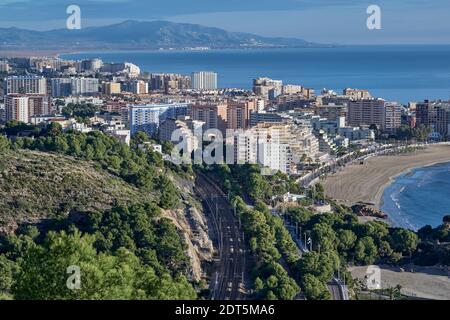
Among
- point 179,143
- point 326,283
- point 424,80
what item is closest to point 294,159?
point 179,143

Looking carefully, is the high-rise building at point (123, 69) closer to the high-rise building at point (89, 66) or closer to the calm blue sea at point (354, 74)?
the high-rise building at point (89, 66)

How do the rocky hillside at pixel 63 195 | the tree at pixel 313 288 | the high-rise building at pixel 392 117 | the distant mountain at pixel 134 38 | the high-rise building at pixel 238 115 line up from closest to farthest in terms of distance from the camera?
the tree at pixel 313 288
the rocky hillside at pixel 63 195
the high-rise building at pixel 238 115
the high-rise building at pixel 392 117
the distant mountain at pixel 134 38

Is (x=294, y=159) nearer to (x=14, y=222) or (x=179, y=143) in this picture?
(x=179, y=143)

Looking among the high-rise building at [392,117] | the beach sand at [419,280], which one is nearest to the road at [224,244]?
the beach sand at [419,280]

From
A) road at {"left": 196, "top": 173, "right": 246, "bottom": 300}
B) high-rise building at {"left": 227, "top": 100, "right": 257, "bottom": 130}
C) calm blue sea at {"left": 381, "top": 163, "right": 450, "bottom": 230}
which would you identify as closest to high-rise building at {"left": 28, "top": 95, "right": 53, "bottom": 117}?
high-rise building at {"left": 227, "top": 100, "right": 257, "bottom": 130}

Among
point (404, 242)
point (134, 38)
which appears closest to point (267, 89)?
point (404, 242)

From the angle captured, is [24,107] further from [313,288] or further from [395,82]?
[395,82]

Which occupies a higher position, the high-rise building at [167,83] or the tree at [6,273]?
the high-rise building at [167,83]
